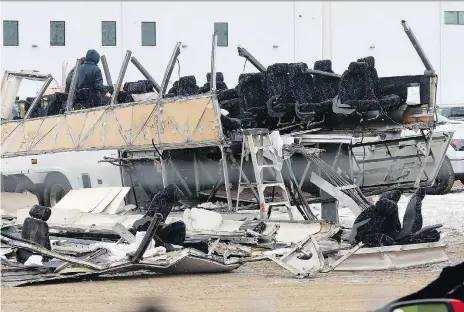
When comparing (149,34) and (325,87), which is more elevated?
(149,34)

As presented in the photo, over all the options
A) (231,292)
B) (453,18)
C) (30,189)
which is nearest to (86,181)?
(30,189)

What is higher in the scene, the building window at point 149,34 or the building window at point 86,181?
the building window at point 149,34

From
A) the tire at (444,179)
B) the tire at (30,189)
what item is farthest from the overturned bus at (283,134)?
the tire at (444,179)

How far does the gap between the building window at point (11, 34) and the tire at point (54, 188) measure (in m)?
19.5

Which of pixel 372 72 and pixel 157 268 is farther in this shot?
pixel 372 72

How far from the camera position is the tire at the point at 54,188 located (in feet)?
60.7

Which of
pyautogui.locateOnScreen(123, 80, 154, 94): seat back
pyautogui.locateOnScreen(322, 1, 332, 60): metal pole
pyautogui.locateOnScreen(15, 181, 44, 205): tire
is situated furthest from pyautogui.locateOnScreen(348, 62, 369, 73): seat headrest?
pyautogui.locateOnScreen(322, 1, 332, 60): metal pole

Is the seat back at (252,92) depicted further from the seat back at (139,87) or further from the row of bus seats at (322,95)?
the seat back at (139,87)

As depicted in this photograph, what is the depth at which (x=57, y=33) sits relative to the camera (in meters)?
37.3

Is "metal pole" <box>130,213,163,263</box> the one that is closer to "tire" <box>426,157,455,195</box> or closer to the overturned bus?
the overturned bus

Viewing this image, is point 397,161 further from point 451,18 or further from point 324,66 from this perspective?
point 451,18

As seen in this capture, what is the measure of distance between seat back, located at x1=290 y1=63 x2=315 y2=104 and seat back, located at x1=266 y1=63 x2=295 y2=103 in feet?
0.21

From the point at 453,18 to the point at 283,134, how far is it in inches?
981

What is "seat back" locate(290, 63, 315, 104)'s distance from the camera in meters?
15.6
